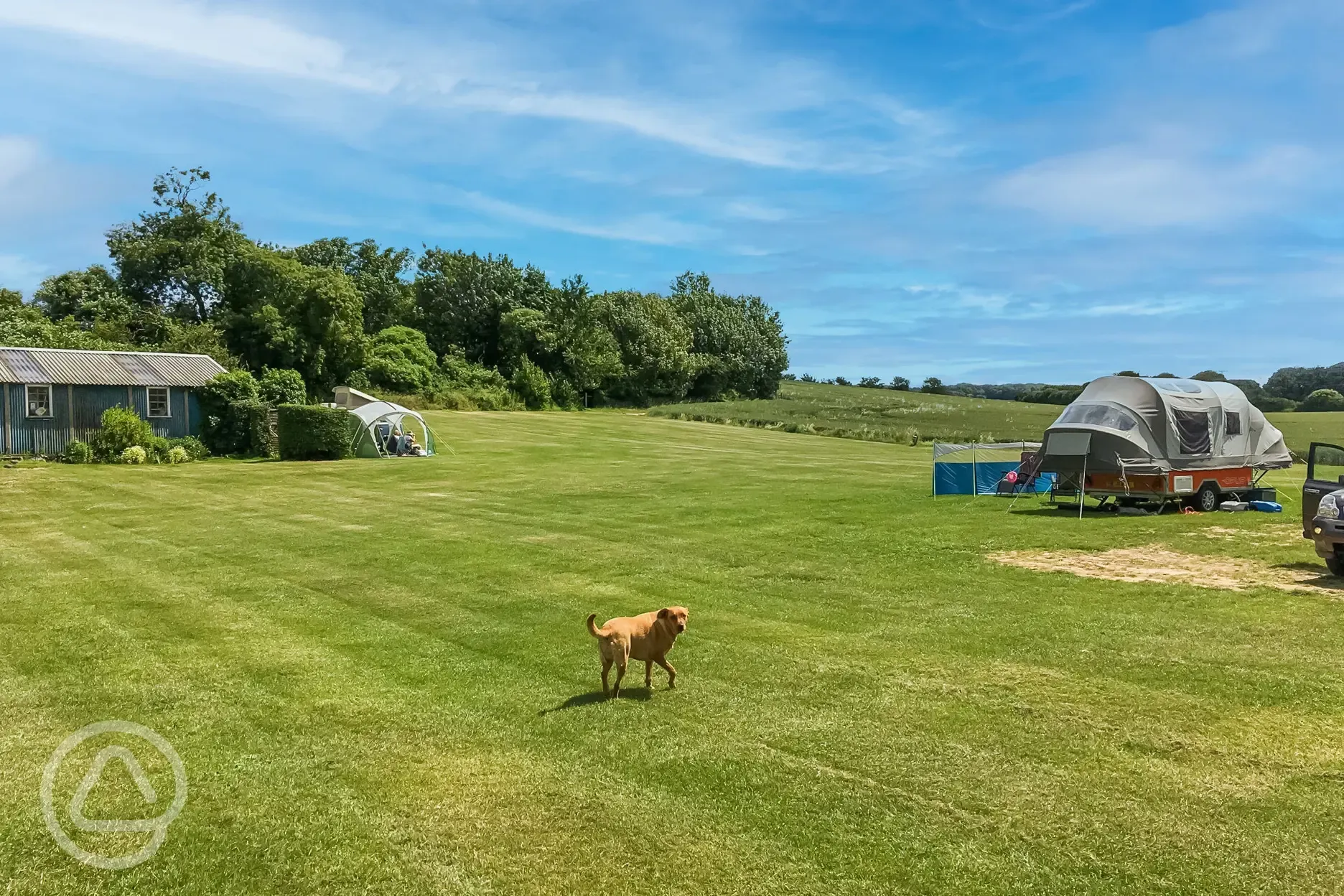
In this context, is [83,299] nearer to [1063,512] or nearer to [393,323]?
[393,323]

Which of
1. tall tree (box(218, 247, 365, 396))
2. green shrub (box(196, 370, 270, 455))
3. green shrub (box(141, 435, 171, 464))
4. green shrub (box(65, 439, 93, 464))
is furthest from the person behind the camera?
tall tree (box(218, 247, 365, 396))

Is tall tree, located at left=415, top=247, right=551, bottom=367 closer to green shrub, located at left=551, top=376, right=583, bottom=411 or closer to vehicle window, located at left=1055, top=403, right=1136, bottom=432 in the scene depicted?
green shrub, located at left=551, top=376, right=583, bottom=411

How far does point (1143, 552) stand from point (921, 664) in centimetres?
895

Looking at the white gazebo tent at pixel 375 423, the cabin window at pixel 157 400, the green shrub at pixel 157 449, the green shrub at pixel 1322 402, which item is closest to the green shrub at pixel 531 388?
the white gazebo tent at pixel 375 423

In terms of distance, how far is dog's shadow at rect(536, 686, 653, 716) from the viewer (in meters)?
7.70

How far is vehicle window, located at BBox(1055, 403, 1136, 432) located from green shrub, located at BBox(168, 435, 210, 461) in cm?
2864

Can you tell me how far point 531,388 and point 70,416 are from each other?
45254 millimetres

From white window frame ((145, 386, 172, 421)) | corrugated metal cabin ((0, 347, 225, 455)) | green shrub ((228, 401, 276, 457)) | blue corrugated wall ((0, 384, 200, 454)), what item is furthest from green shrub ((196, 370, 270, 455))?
white window frame ((145, 386, 172, 421))

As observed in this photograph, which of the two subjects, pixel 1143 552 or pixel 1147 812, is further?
pixel 1143 552

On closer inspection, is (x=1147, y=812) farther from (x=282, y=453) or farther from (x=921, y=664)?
(x=282, y=453)

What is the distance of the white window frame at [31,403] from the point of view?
31.3 m

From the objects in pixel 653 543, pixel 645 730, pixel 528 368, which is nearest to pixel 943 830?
pixel 645 730

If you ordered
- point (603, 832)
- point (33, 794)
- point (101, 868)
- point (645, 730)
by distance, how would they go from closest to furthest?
point (101, 868)
point (603, 832)
point (33, 794)
point (645, 730)

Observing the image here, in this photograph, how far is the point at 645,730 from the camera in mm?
7137
